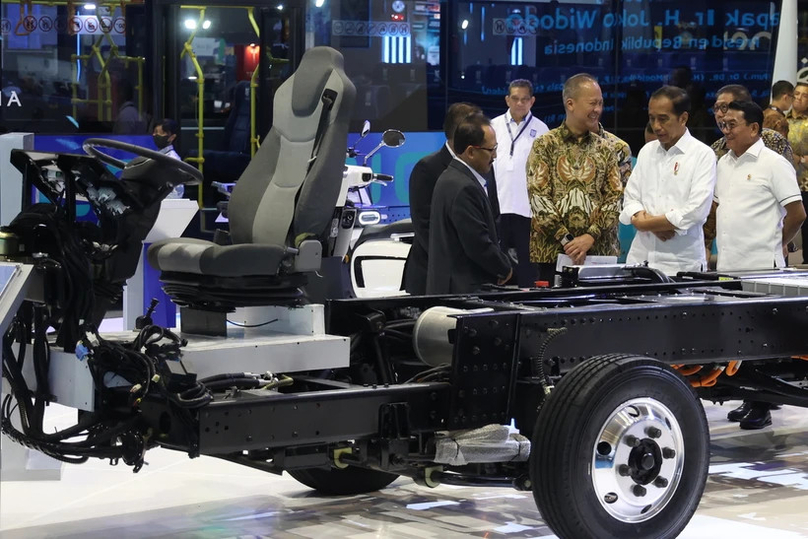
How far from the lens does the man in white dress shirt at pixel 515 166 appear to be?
32.2 feet

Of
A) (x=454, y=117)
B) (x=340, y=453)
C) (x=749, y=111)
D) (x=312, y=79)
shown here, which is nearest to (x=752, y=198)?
(x=749, y=111)

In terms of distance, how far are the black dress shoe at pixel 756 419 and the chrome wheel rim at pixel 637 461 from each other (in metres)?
2.53

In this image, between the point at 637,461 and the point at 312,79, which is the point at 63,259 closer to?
the point at 312,79

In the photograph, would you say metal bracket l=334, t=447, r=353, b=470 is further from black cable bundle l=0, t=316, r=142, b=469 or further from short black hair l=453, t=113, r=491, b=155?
short black hair l=453, t=113, r=491, b=155

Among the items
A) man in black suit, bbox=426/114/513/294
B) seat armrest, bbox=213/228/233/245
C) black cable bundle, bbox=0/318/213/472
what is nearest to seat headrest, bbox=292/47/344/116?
seat armrest, bbox=213/228/233/245

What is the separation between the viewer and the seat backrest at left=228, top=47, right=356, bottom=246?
5273 millimetres

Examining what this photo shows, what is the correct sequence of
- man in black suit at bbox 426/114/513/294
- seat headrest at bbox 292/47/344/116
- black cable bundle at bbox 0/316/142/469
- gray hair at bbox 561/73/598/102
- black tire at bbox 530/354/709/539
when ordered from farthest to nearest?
gray hair at bbox 561/73/598/102
man in black suit at bbox 426/114/513/294
seat headrest at bbox 292/47/344/116
black tire at bbox 530/354/709/539
black cable bundle at bbox 0/316/142/469

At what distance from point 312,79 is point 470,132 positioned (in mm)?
956

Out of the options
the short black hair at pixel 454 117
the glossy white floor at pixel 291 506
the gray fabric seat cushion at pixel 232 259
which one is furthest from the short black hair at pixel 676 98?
the gray fabric seat cushion at pixel 232 259

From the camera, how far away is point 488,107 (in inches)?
481

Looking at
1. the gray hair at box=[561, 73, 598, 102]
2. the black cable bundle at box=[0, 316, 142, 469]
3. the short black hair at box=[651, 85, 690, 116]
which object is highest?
the gray hair at box=[561, 73, 598, 102]

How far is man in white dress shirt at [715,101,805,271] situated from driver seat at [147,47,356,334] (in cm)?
256

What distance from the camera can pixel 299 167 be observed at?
555 centimetres

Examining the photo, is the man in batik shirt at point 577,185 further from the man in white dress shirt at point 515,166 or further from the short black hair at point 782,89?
the short black hair at point 782,89
